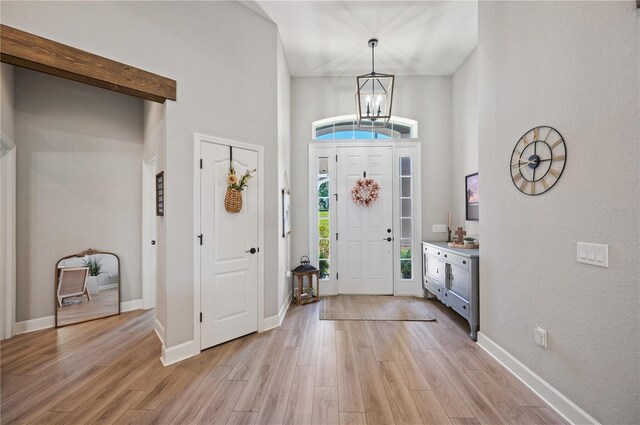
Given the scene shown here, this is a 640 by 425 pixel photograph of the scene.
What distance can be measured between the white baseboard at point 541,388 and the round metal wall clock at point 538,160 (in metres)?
1.39

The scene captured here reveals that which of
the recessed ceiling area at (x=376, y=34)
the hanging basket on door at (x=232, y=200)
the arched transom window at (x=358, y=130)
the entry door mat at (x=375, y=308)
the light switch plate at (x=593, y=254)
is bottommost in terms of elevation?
the entry door mat at (x=375, y=308)

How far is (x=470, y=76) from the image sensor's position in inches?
155

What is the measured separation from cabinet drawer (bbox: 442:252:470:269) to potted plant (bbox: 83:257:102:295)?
4.44m

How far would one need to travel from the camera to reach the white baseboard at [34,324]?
304 centimetres

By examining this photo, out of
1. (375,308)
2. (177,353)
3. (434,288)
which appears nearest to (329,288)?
(375,308)

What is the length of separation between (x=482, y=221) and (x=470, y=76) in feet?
7.94

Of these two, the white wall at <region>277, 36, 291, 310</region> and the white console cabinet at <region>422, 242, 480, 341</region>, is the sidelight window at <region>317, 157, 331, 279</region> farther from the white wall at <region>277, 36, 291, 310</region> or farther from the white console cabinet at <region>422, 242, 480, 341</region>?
the white console cabinet at <region>422, 242, 480, 341</region>

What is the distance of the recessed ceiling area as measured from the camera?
309cm

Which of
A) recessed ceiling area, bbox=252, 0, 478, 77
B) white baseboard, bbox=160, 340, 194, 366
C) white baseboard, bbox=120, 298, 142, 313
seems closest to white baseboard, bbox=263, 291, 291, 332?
white baseboard, bbox=160, 340, 194, 366

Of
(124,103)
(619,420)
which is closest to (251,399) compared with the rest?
(619,420)

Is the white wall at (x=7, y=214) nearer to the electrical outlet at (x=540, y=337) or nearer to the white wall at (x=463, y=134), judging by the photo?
the electrical outlet at (x=540, y=337)

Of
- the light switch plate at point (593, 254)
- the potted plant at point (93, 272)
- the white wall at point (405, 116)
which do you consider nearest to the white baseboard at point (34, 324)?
the potted plant at point (93, 272)

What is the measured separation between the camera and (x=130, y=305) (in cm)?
371

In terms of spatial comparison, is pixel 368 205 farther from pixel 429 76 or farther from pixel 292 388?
pixel 292 388
